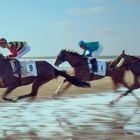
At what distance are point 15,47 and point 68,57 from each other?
249 centimetres

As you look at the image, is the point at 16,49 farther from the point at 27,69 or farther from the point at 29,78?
the point at 29,78

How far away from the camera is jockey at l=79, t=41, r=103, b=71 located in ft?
46.8

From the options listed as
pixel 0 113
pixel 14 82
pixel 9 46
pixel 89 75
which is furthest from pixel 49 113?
pixel 89 75

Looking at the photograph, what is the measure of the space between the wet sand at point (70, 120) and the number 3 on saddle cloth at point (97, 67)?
3.31 feet

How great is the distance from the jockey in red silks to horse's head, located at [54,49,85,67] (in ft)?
5.61

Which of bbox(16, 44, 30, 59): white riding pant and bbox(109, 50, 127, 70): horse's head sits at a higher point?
bbox(16, 44, 30, 59): white riding pant

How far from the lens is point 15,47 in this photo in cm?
1241

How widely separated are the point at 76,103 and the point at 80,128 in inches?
171

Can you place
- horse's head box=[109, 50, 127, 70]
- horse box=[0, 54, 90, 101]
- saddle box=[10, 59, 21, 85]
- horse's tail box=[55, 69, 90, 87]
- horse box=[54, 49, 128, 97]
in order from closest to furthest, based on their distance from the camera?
horse box=[0, 54, 90, 101] → saddle box=[10, 59, 21, 85] → horse's tail box=[55, 69, 90, 87] → horse's head box=[109, 50, 127, 70] → horse box=[54, 49, 128, 97]

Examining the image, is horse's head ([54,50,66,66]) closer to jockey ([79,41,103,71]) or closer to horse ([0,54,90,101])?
jockey ([79,41,103,71])

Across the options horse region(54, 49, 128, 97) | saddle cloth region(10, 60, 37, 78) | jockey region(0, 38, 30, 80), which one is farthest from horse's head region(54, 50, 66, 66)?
saddle cloth region(10, 60, 37, 78)

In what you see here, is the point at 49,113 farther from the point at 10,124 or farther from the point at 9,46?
the point at 9,46

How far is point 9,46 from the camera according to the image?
1227cm

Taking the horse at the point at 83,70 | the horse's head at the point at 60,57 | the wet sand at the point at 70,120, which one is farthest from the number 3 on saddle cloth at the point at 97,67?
the wet sand at the point at 70,120
